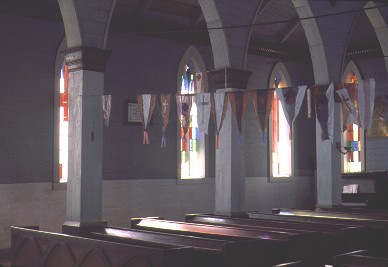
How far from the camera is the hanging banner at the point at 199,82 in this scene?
13.9 m

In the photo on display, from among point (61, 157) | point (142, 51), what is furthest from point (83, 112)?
point (142, 51)

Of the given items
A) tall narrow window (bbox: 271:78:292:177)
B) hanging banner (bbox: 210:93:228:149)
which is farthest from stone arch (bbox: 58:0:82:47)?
tall narrow window (bbox: 271:78:292:177)

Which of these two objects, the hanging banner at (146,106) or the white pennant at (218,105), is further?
the white pennant at (218,105)

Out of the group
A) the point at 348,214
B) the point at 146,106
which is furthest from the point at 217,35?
the point at 348,214

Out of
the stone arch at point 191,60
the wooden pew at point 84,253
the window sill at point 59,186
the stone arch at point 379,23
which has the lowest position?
the wooden pew at point 84,253

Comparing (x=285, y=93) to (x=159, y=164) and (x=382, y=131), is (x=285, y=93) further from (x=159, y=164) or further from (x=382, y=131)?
(x=382, y=131)

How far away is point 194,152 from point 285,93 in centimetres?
565

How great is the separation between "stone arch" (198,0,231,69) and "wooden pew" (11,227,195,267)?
419 cm

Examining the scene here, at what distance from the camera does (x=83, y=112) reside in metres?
8.16

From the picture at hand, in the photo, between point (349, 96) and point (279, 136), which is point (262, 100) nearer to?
point (349, 96)

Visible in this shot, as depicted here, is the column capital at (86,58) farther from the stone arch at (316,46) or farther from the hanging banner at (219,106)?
the stone arch at (316,46)

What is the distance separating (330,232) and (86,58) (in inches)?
158

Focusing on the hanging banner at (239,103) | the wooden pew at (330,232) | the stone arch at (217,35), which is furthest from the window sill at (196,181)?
the hanging banner at (239,103)

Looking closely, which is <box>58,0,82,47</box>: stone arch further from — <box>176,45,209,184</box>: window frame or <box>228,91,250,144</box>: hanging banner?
<box>176,45,209,184</box>: window frame
